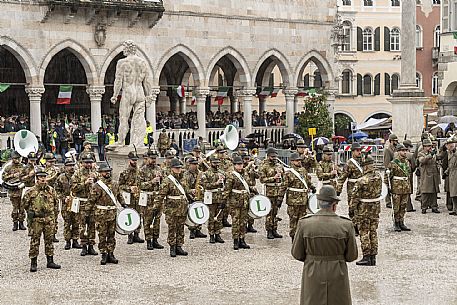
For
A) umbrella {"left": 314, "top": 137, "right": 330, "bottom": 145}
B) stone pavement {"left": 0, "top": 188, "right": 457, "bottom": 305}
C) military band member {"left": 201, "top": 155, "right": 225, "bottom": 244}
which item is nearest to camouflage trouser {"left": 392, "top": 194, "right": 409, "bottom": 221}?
stone pavement {"left": 0, "top": 188, "right": 457, "bottom": 305}

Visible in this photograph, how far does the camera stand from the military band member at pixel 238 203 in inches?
587

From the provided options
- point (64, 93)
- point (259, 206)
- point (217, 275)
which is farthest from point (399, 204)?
point (64, 93)

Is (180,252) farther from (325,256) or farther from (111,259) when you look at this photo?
(325,256)

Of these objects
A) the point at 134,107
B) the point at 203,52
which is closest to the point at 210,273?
the point at 134,107

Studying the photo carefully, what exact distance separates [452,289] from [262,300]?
2796mm

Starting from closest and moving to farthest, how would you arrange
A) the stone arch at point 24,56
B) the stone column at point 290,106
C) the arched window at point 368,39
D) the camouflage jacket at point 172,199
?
the camouflage jacket at point 172,199
the stone arch at point 24,56
the stone column at point 290,106
the arched window at point 368,39

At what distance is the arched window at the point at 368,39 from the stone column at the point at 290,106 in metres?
20.8

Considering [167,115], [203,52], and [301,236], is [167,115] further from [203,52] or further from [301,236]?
[301,236]

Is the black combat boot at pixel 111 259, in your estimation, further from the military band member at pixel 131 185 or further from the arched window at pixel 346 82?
the arched window at pixel 346 82

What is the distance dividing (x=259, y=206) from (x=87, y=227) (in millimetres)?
3203

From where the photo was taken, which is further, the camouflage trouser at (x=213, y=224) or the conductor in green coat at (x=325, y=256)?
the camouflage trouser at (x=213, y=224)

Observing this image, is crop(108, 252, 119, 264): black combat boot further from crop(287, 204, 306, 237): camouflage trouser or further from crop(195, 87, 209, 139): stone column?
crop(195, 87, 209, 139): stone column

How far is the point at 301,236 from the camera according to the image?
8.49m

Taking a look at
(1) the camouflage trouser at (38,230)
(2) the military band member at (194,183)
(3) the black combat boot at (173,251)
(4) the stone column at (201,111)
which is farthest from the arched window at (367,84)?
(1) the camouflage trouser at (38,230)
